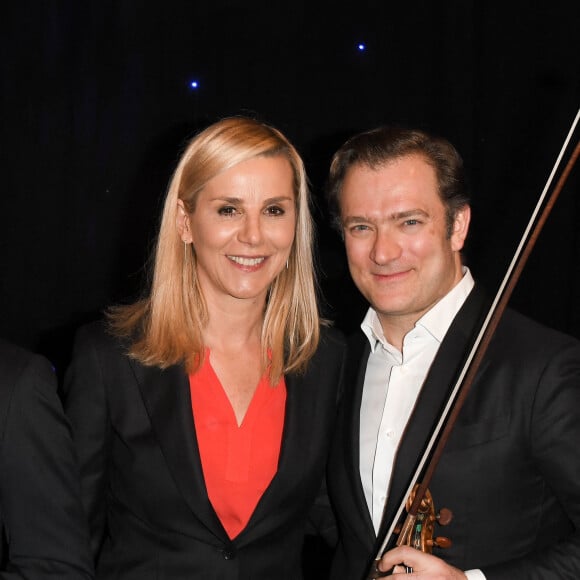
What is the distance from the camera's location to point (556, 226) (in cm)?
326

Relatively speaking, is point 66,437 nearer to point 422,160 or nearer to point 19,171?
point 422,160

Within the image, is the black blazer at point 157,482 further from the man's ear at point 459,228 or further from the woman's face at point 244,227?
the man's ear at point 459,228

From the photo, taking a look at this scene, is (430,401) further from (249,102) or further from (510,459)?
(249,102)

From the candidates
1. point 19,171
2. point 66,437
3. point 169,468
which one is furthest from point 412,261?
point 19,171

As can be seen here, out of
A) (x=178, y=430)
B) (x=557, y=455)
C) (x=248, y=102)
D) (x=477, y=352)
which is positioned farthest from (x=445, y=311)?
(x=248, y=102)

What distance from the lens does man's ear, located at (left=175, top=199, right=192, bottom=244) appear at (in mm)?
2115

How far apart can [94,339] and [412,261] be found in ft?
2.42

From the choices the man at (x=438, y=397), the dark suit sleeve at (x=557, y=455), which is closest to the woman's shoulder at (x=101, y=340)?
the man at (x=438, y=397)

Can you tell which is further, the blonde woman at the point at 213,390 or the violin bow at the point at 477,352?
the blonde woman at the point at 213,390

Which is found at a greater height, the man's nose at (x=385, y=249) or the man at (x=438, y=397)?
the man's nose at (x=385, y=249)

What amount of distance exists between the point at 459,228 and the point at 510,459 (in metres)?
0.59

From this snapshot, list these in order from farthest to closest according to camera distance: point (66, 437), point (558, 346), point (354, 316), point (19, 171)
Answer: point (354, 316) → point (19, 171) → point (558, 346) → point (66, 437)

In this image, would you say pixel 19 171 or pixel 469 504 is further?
pixel 19 171

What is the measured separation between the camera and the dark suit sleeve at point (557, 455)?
1.68 m
